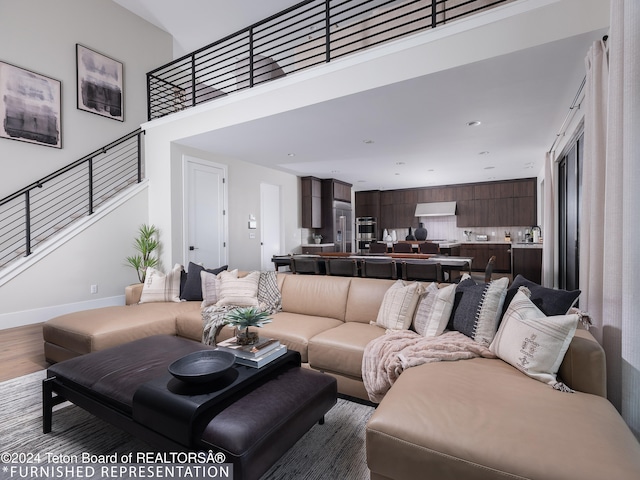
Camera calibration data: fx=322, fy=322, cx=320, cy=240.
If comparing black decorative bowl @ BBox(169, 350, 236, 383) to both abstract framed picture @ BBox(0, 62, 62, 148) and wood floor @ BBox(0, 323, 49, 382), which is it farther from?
abstract framed picture @ BBox(0, 62, 62, 148)

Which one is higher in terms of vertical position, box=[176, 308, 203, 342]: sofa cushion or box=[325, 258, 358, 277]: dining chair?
box=[325, 258, 358, 277]: dining chair

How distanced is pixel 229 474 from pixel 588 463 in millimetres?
1281

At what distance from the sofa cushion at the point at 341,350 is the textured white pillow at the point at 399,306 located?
0.37ft

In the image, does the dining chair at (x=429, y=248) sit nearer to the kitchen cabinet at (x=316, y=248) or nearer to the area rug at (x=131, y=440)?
the kitchen cabinet at (x=316, y=248)

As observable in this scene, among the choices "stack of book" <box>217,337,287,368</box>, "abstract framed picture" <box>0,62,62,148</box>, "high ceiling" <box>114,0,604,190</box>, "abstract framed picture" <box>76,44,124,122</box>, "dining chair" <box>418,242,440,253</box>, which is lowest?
"stack of book" <box>217,337,287,368</box>

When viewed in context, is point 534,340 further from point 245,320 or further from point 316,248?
point 316,248

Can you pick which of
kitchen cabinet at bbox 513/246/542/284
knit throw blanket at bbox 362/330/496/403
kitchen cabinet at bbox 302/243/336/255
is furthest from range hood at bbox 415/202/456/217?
knit throw blanket at bbox 362/330/496/403

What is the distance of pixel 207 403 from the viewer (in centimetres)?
145

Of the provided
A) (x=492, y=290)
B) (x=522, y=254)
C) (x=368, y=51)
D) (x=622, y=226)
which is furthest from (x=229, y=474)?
(x=522, y=254)

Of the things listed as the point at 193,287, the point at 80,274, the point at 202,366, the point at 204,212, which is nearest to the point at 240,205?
the point at 204,212

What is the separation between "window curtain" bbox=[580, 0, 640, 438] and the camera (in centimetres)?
159

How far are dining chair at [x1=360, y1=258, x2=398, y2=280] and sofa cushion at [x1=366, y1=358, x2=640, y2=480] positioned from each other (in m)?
2.88

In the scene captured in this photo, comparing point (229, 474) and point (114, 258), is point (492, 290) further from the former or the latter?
point (114, 258)

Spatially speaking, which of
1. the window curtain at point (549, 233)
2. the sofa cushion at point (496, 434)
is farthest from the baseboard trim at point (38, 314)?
the window curtain at point (549, 233)
